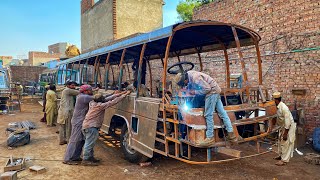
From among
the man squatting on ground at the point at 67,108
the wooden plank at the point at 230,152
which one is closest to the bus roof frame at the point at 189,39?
the man squatting on ground at the point at 67,108

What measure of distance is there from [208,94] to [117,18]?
15.4m

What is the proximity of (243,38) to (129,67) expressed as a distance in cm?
464

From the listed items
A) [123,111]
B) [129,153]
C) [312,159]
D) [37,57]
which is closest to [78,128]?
[123,111]

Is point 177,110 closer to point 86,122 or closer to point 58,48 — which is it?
point 86,122

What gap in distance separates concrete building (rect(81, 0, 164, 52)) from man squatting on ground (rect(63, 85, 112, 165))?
12.6 metres

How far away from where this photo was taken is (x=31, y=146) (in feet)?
22.2

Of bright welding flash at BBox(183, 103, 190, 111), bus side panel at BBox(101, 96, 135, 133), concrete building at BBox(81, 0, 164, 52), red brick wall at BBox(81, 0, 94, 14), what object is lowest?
bus side panel at BBox(101, 96, 135, 133)

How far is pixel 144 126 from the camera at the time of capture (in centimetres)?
472

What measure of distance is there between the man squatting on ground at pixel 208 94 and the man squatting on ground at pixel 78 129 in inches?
92.2

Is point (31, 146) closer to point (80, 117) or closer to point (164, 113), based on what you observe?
point (80, 117)

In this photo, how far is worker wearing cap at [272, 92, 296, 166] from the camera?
5086mm

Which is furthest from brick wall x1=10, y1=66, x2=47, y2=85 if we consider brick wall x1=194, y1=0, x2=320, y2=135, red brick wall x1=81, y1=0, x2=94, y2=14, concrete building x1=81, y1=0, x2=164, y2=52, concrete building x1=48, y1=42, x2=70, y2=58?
brick wall x1=194, y1=0, x2=320, y2=135

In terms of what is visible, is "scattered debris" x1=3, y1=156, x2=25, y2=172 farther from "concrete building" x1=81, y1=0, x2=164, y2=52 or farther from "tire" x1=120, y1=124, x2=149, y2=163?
"concrete building" x1=81, y1=0, x2=164, y2=52

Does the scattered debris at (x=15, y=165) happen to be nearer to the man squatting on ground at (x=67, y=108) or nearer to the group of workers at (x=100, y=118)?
the group of workers at (x=100, y=118)
